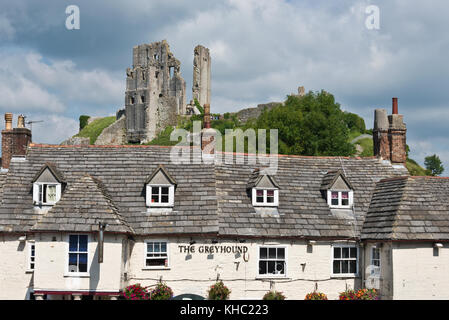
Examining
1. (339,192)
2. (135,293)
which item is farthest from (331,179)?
(135,293)

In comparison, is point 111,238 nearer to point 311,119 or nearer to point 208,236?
point 208,236

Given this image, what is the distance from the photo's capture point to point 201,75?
374 feet

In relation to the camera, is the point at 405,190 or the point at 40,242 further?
the point at 405,190

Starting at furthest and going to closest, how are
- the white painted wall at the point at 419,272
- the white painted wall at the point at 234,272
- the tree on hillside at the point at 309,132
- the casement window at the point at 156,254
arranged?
the tree on hillside at the point at 309,132, the casement window at the point at 156,254, the white painted wall at the point at 234,272, the white painted wall at the point at 419,272

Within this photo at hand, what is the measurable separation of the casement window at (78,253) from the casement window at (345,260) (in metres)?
11.1

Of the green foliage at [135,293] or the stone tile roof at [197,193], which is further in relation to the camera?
the stone tile roof at [197,193]

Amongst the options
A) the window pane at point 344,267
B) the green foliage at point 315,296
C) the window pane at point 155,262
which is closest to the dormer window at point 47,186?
the window pane at point 155,262

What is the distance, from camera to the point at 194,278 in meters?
26.1

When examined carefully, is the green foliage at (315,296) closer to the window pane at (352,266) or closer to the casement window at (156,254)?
the window pane at (352,266)

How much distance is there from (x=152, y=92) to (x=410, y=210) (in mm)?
75608

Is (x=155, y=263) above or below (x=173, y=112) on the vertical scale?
below

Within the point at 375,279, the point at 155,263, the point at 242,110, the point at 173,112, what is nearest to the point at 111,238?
the point at 155,263

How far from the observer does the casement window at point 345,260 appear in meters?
27.5

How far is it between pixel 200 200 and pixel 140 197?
9.22 ft
